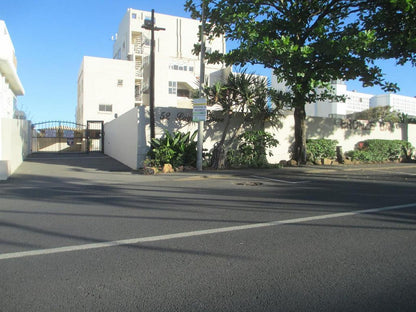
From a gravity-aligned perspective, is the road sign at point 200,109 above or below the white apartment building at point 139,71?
below

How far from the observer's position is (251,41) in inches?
497

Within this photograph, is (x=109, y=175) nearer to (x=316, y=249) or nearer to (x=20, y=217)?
(x=20, y=217)

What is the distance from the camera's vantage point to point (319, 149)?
1769cm

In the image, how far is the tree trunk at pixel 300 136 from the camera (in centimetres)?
1623

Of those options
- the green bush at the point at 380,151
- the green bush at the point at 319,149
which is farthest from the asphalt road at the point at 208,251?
the green bush at the point at 380,151

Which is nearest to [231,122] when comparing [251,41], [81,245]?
[251,41]

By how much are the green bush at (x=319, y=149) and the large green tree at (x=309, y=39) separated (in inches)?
137

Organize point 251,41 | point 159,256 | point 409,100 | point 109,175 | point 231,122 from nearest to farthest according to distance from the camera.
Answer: point 159,256
point 251,41
point 109,175
point 231,122
point 409,100

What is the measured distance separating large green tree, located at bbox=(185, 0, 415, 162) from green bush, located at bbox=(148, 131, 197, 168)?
3735 millimetres

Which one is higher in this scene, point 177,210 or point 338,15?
point 338,15

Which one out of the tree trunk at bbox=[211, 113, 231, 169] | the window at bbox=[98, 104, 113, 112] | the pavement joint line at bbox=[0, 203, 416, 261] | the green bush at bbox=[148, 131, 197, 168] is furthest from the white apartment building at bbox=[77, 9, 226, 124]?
the pavement joint line at bbox=[0, 203, 416, 261]

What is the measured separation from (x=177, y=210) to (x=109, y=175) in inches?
281

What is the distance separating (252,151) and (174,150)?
12.1ft

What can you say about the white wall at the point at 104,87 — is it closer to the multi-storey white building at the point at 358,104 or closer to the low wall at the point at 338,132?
the low wall at the point at 338,132
